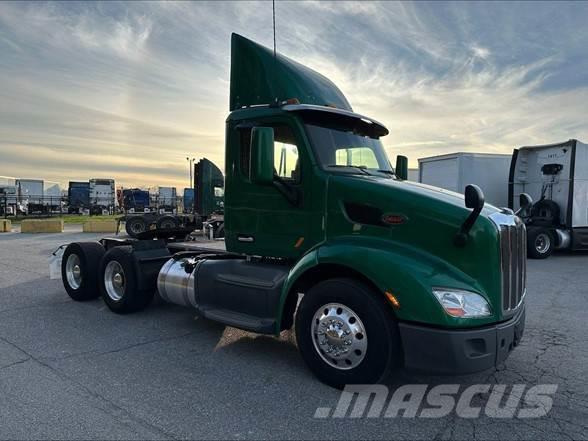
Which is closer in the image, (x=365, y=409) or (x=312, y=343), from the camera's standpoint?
(x=365, y=409)

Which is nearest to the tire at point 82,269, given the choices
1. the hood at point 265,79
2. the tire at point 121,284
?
the tire at point 121,284

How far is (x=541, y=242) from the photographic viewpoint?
13508mm

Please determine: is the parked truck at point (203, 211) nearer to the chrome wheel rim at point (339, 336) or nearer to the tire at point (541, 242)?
the chrome wheel rim at point (339, 336)

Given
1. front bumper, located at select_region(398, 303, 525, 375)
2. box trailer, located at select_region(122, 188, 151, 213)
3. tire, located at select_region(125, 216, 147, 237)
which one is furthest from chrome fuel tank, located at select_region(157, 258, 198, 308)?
box trailer, located at select_region(122, 188, 151, 213)

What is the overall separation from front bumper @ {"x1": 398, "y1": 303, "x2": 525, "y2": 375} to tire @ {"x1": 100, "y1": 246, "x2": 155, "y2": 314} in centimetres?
410

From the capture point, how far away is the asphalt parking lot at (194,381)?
3221 millimetres

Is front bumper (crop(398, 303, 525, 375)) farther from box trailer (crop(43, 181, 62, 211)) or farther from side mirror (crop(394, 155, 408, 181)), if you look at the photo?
box trailer (crop(43, 181, 62, 211))

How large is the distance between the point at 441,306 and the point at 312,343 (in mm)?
1244

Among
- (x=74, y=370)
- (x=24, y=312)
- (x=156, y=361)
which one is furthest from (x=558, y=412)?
(x=24, y=312)

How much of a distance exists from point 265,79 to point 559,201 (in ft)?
40.3

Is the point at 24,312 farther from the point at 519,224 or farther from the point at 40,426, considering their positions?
the point at 519,224

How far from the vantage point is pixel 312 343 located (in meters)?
4.06

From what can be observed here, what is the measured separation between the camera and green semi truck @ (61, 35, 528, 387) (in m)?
3.53

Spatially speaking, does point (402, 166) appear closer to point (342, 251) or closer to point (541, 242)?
point (342, 251)
